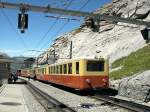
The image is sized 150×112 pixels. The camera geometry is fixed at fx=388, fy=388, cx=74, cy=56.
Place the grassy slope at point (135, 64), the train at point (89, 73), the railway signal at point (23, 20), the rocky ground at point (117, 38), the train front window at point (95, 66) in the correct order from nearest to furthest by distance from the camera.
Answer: the railway signal at point (23, 20)
the train at point (89, 73)
the train front window at point (95, 66)
the grassy slope at point (135, 64)
the rocky ground at point (117, 38)

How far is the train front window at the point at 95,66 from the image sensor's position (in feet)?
88.4

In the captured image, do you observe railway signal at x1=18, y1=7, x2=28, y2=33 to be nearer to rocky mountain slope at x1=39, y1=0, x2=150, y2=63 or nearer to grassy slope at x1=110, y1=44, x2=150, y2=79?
grassy slope at x1=110, y1=44, x2=150, y2=79

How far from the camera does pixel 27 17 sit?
21781 millimetres

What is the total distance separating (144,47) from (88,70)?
23.6 meters

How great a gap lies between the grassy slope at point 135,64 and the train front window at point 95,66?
9286mm

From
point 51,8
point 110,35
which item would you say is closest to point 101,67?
point 51,8

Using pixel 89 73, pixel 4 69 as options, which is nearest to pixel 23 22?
pixel 89 73

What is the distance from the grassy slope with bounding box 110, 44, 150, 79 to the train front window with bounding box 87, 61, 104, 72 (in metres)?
9.29

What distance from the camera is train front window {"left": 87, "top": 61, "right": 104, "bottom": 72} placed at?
88.4ft

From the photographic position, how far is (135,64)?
1628 inches

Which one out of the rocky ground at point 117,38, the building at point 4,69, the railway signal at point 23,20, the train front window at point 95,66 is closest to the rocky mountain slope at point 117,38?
the rocky ground at point 117,38

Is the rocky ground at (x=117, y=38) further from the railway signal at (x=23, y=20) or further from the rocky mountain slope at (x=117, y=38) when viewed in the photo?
the railway signal at (x=23, y=20)

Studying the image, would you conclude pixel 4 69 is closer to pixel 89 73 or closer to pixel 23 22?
pixel 89 73

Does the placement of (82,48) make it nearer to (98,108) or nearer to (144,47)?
(144,47)
